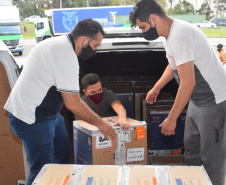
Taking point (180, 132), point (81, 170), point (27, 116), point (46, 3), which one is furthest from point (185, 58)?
point (46, 3)

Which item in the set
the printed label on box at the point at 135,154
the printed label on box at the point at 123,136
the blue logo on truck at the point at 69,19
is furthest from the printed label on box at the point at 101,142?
the blue logo on truck at the point at 69,19

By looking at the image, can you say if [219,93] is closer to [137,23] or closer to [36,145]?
[137,23]

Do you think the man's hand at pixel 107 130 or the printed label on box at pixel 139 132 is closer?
the man's hand at pixel 107 130

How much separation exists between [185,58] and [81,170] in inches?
40.4

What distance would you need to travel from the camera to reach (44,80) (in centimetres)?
200

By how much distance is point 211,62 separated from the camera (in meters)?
2.04

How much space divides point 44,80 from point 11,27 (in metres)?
14.9

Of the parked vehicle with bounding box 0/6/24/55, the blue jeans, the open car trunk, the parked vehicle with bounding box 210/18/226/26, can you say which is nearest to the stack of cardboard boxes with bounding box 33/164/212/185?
the blue jeans

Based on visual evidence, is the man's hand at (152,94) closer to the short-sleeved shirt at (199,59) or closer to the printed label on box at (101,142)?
the short-sleeved shirt at (199,59)

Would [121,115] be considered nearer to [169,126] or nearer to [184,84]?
[169,126]

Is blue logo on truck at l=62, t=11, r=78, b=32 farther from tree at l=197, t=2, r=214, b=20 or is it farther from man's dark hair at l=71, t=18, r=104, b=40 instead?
tree at l=197, t=2, r=214, b=20

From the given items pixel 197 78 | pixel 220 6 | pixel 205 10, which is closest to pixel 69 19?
pixel 197 78

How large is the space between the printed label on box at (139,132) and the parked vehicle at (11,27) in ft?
48.2

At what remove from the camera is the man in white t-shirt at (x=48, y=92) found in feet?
6.33
